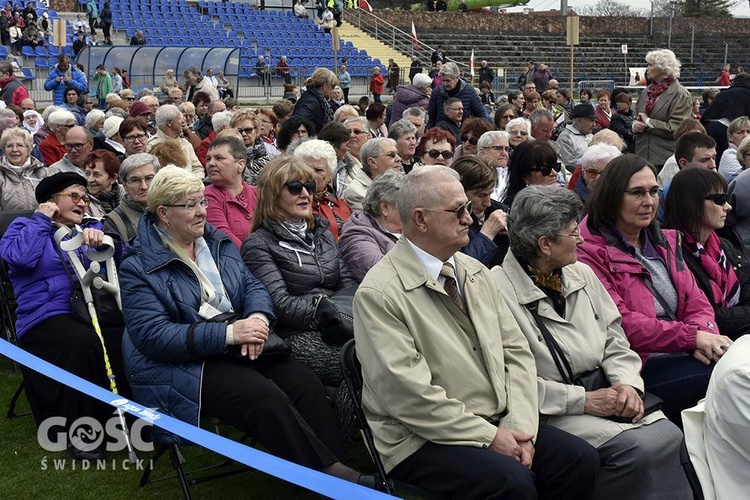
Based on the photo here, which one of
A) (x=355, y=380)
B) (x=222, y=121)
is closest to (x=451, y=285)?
(x=355, y=380)

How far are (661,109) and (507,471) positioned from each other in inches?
269

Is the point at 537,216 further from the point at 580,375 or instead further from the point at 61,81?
the point at 61,81

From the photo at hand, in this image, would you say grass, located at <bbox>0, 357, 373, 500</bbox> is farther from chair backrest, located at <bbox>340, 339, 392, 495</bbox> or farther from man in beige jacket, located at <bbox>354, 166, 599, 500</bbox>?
man in beige jacket, located at <bbox>354, 166, 599, 500</bbox>

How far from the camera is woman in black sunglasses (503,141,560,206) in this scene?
6.14 m

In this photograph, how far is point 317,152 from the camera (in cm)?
630

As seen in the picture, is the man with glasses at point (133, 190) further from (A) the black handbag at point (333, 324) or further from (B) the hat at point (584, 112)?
(B) the hat at point (584, 112)

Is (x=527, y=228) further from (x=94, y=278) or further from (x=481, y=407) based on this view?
(x=94, y=278)

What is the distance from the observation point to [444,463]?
133 inches

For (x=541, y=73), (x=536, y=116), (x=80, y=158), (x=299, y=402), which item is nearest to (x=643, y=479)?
(x=299, y=402)

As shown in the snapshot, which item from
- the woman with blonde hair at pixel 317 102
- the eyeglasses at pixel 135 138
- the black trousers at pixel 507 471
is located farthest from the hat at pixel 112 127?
the black trousers at pixel 507 471

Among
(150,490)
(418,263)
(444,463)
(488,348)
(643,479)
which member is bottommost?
(150,490)

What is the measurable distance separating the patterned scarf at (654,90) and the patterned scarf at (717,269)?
15.5 feet

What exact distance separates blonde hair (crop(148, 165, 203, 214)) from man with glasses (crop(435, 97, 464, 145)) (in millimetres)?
6253

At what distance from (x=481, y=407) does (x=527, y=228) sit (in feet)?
2.97
